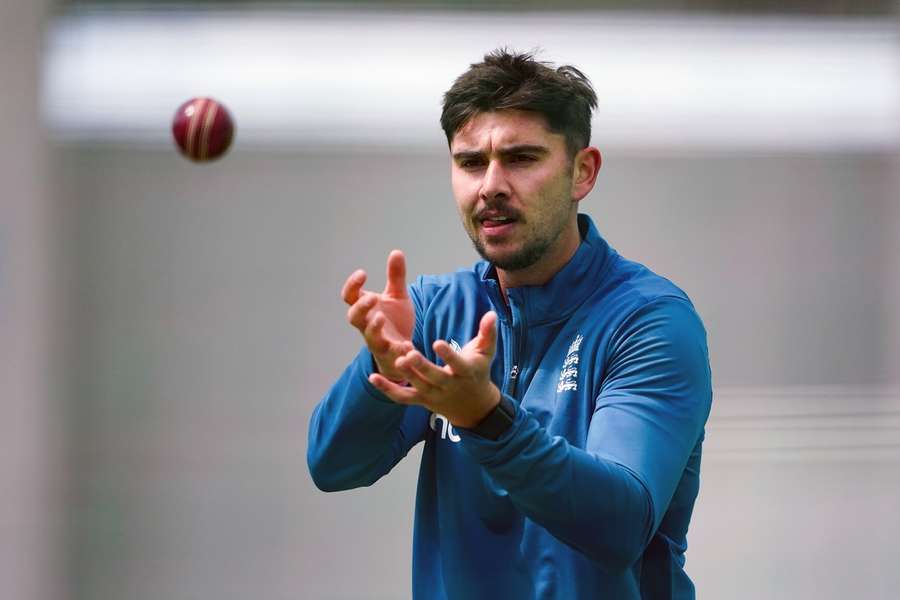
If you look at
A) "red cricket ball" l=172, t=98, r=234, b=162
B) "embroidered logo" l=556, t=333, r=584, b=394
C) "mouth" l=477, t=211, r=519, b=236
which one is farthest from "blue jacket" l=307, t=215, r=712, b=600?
"red cricket ball" l=172, t=98, r=234, b=162

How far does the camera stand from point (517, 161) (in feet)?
6.60

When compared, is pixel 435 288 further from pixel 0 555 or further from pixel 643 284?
pixel 0 555

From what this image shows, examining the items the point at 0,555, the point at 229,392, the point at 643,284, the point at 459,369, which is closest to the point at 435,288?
the point at 643,284

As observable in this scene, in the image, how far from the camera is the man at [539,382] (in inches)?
64.1

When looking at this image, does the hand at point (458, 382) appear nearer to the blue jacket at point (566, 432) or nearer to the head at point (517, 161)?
the blue jacket at point (566, 432)

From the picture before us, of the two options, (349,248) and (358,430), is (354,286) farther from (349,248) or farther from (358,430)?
(349,248)

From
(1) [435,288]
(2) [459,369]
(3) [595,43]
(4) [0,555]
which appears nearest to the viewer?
(2) [459,369]

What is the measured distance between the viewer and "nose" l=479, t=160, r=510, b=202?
1966 mm

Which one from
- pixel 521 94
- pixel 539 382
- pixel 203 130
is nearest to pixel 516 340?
pixel 539 382

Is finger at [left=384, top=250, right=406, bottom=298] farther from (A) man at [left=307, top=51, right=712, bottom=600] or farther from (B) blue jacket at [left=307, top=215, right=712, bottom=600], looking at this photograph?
(B) blue jacket at [left=307, top=215, right=712, bottom=600]

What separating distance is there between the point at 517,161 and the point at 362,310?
527mm

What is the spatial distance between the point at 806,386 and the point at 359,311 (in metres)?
3.50

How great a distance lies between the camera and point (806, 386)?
4.72 meters

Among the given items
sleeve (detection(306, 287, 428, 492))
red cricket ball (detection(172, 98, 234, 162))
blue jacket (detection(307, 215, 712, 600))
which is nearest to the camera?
blue jacket (detection(307, 215, 712, 600))
